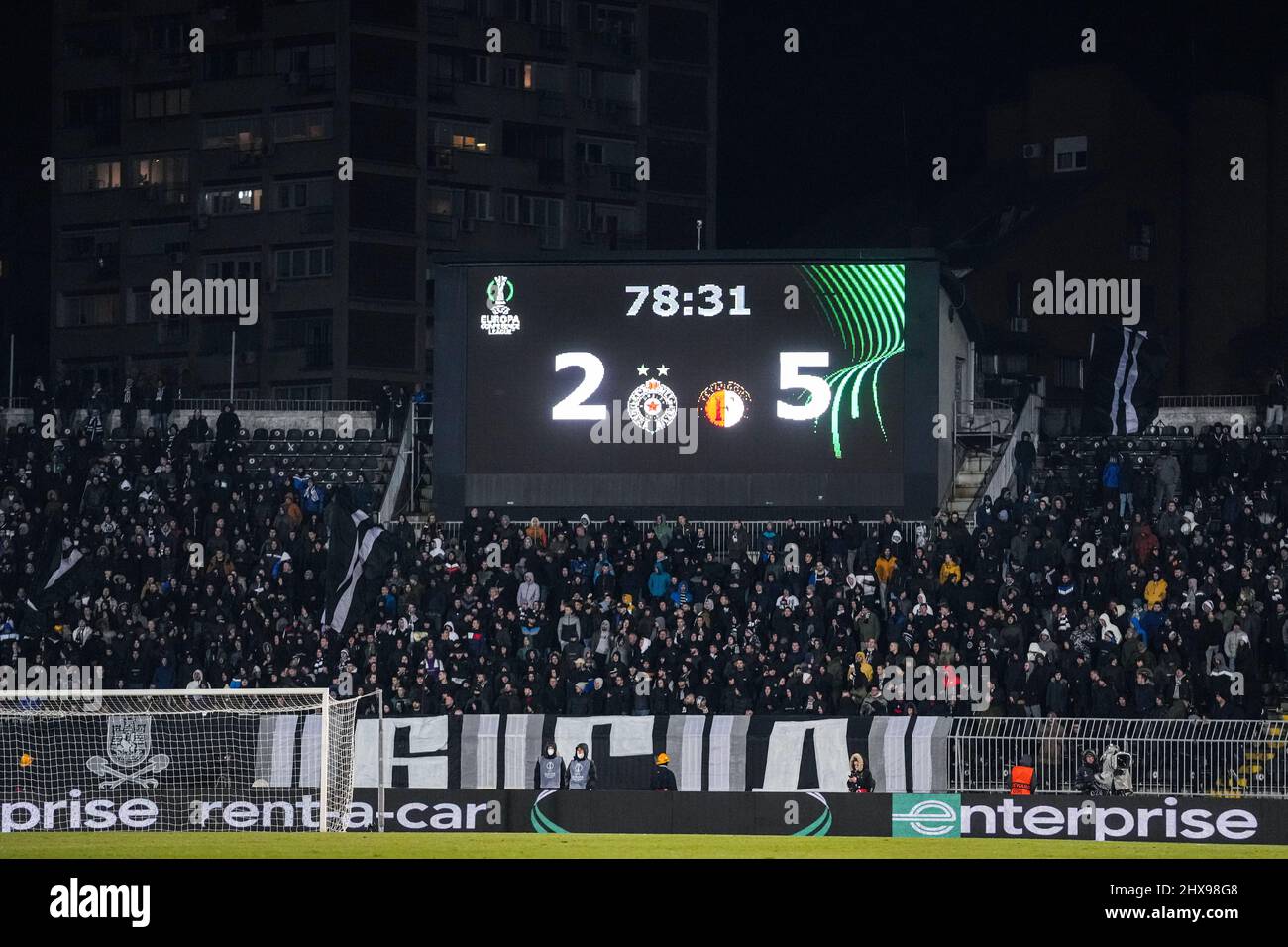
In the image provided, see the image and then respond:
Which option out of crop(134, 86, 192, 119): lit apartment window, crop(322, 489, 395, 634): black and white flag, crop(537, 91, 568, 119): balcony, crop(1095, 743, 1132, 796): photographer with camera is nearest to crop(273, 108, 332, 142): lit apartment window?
crop(134, 86, 192, 119): lit apartment window

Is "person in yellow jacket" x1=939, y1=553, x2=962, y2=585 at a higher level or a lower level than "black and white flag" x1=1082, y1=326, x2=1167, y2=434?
lower

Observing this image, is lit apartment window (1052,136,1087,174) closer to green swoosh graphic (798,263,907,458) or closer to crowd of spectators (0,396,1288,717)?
crowd of spectators (0,396,1288,717)

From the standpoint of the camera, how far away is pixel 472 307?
47438 millimetres

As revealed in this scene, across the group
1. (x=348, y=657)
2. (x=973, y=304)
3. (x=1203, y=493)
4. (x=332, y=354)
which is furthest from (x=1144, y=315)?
(x=348, y=657)

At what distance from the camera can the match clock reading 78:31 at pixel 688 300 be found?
4678 cm

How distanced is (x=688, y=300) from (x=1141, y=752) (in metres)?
15.6

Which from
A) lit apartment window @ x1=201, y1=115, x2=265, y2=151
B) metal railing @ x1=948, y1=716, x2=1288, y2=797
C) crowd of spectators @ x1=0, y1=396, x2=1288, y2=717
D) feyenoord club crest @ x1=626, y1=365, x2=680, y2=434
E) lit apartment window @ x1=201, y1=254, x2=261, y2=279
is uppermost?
lit apartment window @ x1=201, y1=115, x2=265, y2=151

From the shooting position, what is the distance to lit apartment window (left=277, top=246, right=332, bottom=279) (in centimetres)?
9969

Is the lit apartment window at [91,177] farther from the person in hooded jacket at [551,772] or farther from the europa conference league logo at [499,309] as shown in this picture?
the person in hooded jacket at [551,772]

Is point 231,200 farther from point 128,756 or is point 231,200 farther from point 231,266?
point 128,756

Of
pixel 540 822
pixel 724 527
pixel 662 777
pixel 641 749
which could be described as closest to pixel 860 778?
pixel 662 777

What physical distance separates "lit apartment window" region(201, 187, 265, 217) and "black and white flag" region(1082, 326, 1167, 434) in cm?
5594

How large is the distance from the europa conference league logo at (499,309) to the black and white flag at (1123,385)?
42.3 ft
